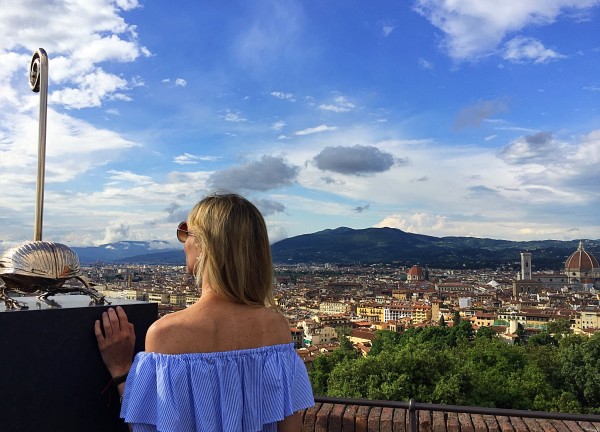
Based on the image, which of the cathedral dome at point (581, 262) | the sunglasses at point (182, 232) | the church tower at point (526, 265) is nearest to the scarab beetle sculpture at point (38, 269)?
the sunglasses at point (182, 232)

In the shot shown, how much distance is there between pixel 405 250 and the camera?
5438 inches

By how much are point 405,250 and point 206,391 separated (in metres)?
140

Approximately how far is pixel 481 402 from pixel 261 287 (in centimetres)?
1150

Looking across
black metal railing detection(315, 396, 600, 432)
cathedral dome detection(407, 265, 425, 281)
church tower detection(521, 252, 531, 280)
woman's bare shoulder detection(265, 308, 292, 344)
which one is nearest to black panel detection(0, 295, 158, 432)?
woman's bare shoulder detection(265, 308, 292, 344)

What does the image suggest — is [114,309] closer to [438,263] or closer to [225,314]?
[225,314]

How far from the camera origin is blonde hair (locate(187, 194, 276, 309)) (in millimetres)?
1026

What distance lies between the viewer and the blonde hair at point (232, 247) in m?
1.03

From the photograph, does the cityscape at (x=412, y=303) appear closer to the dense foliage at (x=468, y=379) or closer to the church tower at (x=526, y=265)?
the church tower at (x=526, y=265)

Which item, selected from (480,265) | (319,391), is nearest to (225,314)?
(319,391)

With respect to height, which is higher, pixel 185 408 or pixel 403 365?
pixel 185 408

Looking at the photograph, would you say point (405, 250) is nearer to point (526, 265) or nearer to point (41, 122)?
point (526, 265)

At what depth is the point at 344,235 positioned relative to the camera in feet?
505

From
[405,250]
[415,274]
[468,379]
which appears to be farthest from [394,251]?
[468,379]

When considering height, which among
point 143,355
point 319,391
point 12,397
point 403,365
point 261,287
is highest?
point 261,287
